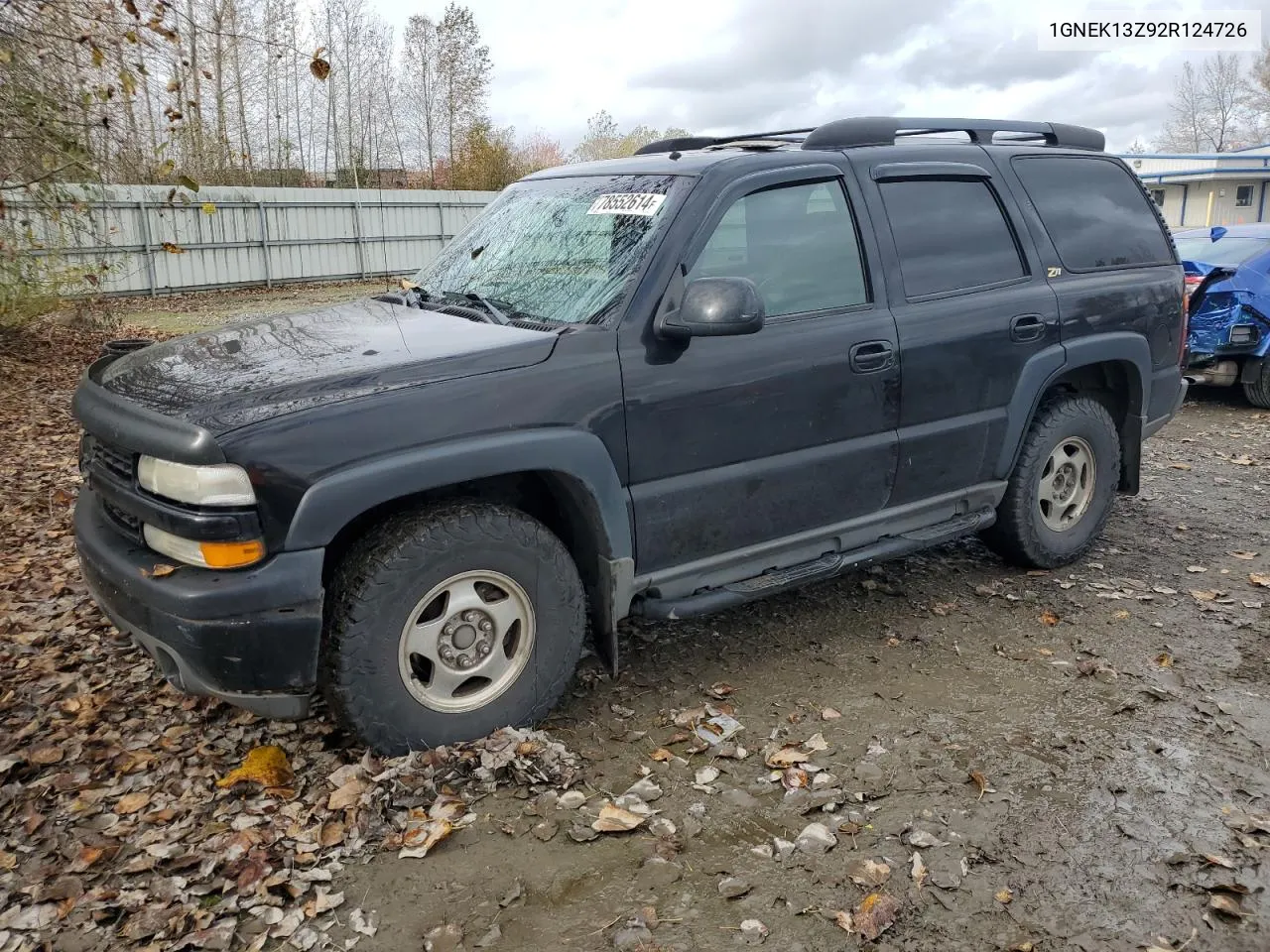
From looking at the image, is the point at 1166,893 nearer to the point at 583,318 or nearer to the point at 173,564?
the point at 583,318

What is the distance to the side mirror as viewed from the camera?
3.39m

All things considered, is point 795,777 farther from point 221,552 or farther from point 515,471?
point 221,552

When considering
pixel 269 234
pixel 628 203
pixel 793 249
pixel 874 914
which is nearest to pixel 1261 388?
pixel 793 249

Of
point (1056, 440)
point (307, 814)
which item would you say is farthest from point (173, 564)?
point (1056, 440)

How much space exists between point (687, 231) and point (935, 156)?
155 centimetres

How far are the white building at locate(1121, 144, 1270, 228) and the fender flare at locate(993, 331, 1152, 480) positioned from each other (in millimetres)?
43609

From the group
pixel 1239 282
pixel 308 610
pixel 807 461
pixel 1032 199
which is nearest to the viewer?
pixel 308 610

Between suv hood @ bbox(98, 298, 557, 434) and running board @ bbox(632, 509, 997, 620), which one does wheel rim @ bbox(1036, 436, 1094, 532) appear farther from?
suv hood @ bbox(98, 298, 557, 434)

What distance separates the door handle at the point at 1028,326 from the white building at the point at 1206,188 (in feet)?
145

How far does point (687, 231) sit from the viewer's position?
3.69 m

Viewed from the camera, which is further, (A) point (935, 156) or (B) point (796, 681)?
(A) point (935, 156)

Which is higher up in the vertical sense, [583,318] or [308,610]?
[583,318]

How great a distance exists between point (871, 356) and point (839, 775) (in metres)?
1.68

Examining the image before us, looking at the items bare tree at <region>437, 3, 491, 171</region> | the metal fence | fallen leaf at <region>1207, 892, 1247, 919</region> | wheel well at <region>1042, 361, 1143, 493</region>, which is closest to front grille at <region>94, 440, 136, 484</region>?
fallen leaf at <region>1207, 892, 1247, 919</region>
